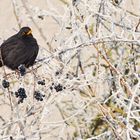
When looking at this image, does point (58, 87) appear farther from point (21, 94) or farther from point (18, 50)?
point (18, 50)

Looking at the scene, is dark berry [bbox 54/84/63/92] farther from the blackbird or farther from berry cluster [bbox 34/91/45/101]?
the blackbird

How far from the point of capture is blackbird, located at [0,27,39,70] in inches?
172

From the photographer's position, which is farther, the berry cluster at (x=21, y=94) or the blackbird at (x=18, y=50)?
the blackbird at (x=18, y=50)

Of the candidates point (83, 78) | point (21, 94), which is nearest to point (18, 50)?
point (83, 78)

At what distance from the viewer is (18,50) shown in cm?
445

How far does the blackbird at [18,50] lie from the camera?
14.3ft

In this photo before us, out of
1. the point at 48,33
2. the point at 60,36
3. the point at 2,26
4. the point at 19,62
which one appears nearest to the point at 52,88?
the point at 60,36

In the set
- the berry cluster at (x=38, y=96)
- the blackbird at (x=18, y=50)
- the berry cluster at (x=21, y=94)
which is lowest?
the berry cluster at (x=38, y=96)

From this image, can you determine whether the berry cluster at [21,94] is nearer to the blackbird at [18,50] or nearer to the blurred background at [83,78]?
the blurred background at [83,78]

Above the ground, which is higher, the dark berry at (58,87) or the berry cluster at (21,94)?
the berry cluster at (21,94)

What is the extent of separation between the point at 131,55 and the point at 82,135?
0.70 meters

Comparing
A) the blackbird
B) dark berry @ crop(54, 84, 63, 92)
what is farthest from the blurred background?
the blackbird

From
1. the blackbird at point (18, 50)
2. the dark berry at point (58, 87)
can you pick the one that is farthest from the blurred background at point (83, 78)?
the blackbird at point (18, 50)

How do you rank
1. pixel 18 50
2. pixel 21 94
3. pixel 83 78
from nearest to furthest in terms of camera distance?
1. pixel 21 94
2. pixel 83 78
3. pixel 18 50
